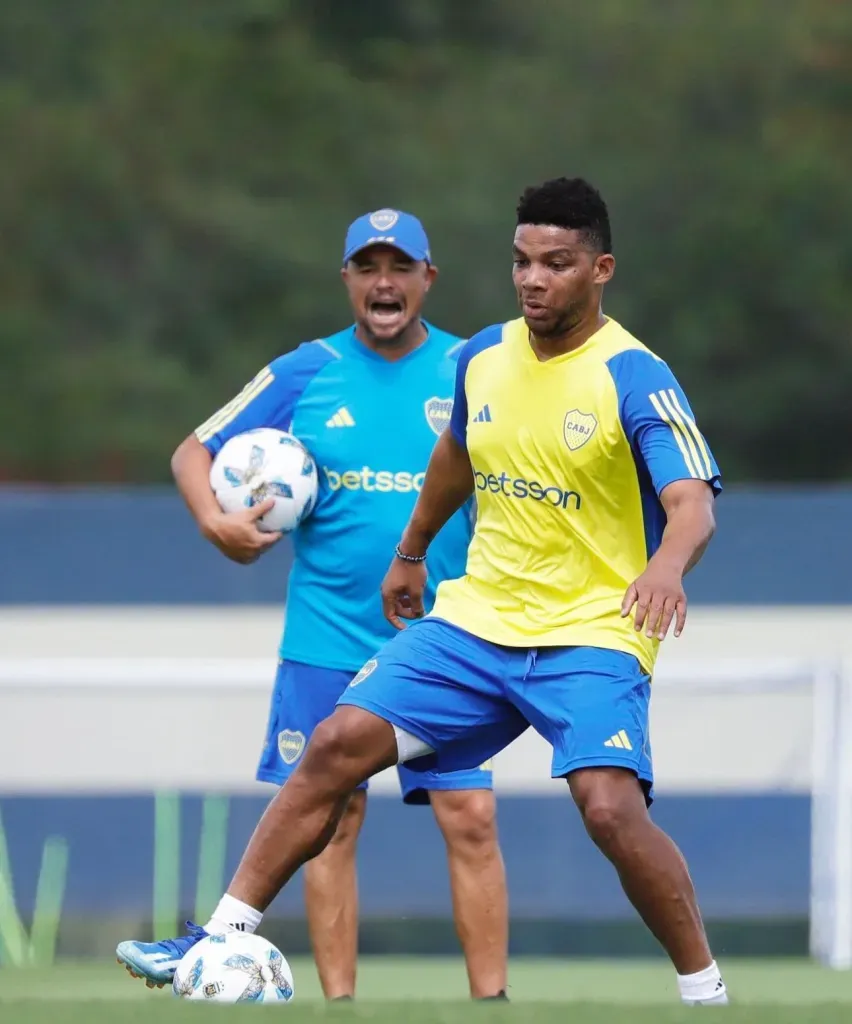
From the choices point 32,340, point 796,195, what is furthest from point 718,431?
point 32,340

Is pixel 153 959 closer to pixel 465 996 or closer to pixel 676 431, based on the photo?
pixel 676 431

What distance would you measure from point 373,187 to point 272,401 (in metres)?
12.2

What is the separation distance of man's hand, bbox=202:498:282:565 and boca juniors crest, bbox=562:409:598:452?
1.29 meters

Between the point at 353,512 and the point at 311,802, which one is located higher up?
the point at 353,512

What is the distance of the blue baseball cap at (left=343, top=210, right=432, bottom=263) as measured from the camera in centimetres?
627

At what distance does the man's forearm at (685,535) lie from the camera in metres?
4.77

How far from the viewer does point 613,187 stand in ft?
58.9

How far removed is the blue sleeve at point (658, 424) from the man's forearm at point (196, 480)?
159 centimetres

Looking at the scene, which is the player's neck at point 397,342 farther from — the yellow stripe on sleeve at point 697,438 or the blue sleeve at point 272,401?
the yellow stripe on sleeve at point 697,438

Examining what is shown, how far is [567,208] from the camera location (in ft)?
16.9

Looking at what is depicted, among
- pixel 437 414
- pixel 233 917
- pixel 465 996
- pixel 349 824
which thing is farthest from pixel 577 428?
pixel 465 996

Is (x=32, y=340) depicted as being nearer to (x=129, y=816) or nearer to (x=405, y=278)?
A: (x=129, y=816)

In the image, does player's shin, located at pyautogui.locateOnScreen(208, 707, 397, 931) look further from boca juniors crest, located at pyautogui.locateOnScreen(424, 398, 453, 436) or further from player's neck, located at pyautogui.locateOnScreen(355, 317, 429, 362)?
player's neck, located at pyautogui.locateOnScreen(355, 317, 429, 362)

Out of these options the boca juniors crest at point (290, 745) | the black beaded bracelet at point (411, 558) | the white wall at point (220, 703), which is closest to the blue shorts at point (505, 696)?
the black beaded bracelet at point (411, 558)
